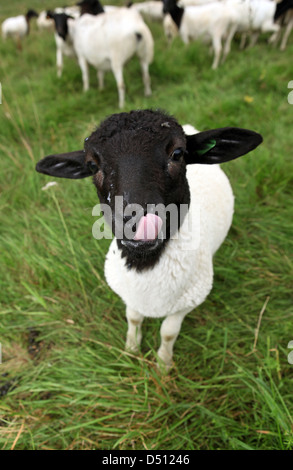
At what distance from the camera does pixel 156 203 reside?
3.69ft

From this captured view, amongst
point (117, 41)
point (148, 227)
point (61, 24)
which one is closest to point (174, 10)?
point (61, 24)

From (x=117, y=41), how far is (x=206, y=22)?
2.92 meters

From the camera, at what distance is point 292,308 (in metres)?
2.10

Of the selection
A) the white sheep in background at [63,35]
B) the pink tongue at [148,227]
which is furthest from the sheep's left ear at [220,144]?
the white sheep in background at [63,35]

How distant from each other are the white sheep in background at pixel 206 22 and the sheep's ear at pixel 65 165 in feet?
18.0

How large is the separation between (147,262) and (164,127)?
634 mm

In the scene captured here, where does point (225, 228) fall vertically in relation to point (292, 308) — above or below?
above

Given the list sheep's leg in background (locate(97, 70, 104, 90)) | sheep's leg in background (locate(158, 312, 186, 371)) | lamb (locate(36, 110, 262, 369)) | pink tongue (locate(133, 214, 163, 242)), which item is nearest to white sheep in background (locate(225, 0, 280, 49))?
sheep's leg in background (locate(97, 70, 104, 90))

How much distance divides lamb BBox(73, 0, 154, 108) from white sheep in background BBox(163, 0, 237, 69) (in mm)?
1830

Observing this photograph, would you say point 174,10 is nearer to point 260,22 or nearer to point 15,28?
point 260,22

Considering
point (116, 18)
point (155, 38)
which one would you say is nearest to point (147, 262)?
point (116, 18)

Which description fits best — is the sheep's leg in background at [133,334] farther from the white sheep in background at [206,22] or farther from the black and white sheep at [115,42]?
the white sheep in background at [206,22]

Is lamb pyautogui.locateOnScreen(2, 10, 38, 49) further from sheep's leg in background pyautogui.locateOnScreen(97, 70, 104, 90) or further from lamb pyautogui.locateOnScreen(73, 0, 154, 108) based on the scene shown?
sheep's leg in background pyautogui.locateOnScreen(97, 70, 104, 90)
